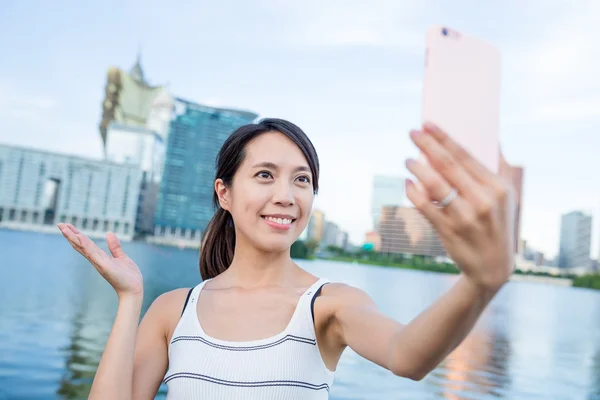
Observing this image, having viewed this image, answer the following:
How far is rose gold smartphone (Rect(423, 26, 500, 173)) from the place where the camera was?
1028 millimetres

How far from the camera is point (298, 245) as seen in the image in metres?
96.4

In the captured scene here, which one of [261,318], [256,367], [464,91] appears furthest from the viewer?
[261,318]

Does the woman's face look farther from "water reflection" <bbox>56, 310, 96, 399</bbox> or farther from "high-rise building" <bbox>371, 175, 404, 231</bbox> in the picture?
"high-rise building" <bbox>371, 175, 404, 231</bbox>

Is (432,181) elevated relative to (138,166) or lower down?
lower down

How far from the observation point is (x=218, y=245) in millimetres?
2449

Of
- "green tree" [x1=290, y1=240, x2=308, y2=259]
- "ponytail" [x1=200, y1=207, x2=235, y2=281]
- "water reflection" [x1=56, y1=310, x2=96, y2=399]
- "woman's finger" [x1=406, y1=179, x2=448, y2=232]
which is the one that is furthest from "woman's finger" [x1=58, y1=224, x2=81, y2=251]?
"green tree" [x1=290, y1=240, x2=308, y2=259]

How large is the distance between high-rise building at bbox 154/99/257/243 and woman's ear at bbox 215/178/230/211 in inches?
4409

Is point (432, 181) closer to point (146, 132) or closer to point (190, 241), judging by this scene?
point (190, 241)

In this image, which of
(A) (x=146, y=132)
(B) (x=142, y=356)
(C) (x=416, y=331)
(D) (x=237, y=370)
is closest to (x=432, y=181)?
(C) (x=416, y=331)

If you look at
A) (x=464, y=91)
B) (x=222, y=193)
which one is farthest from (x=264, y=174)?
(x=464, y=91)

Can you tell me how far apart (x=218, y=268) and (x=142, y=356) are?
0.57 meters

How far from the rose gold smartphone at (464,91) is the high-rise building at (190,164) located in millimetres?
113238

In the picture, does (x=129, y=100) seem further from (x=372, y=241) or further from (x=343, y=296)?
(x=343, y=296)

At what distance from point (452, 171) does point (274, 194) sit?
105 cm
